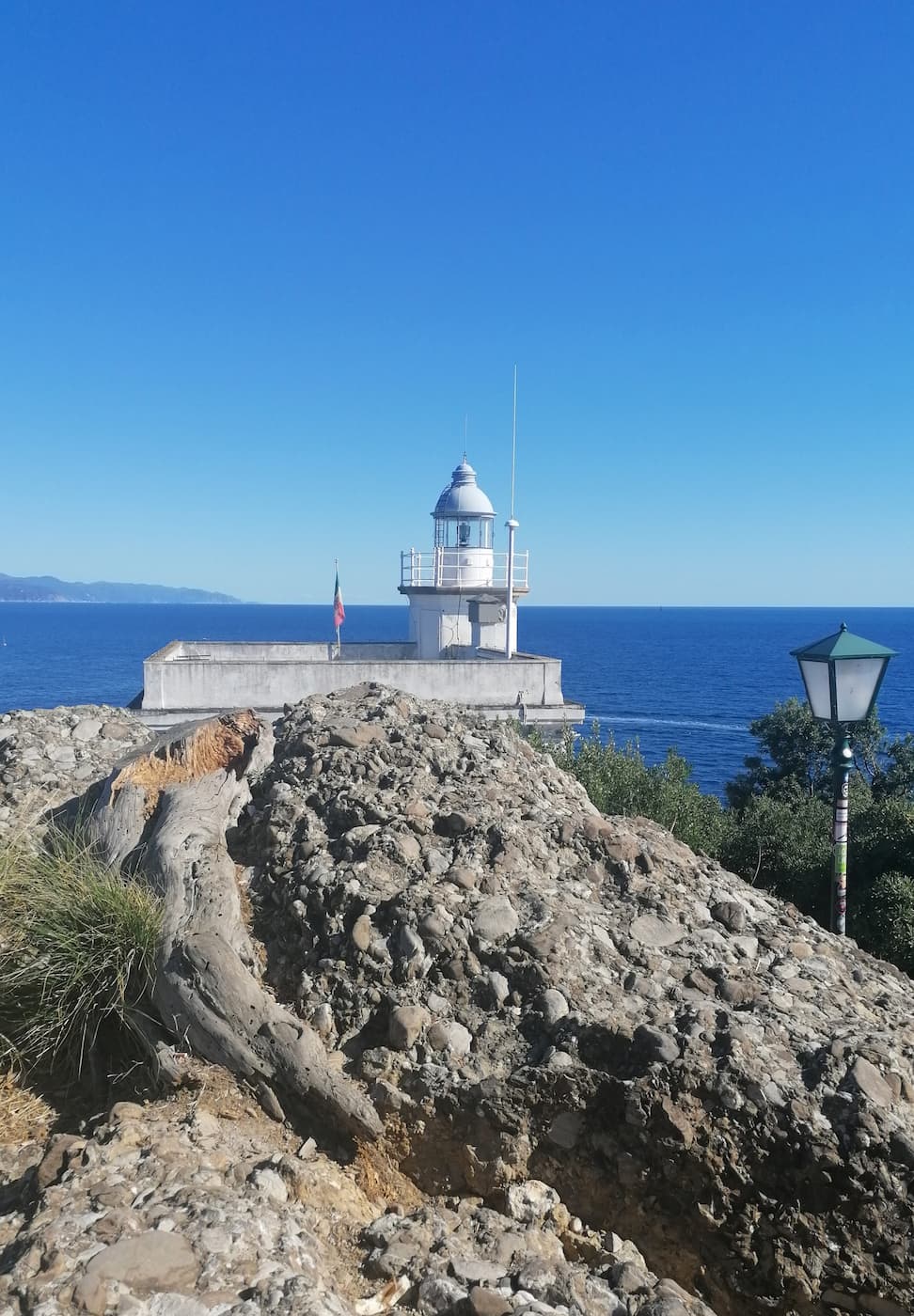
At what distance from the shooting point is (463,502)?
31.5 meters

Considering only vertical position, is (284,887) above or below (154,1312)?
above

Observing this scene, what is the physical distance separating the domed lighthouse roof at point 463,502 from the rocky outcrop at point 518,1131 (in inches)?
1020

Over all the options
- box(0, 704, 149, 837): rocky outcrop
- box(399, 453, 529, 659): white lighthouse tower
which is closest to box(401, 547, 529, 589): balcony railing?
box(399, 453, 529, 659): white lighthouse tower

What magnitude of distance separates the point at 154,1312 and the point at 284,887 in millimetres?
2912

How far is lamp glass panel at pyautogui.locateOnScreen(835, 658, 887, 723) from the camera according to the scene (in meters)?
7.24

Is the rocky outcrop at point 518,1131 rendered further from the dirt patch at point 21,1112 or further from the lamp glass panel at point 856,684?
the lamp glass panel at point 856,684

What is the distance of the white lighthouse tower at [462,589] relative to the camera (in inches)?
Answer: 1145

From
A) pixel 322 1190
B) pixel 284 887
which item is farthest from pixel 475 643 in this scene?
pixel 322 1190

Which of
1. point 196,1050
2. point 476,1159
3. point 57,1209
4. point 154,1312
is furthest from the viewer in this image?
point 196,1050

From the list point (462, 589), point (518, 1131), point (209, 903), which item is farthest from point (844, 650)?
point (462, 589)

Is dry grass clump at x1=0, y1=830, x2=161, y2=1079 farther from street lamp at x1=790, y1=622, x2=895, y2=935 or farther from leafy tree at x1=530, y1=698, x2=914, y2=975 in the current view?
leafy tree at x1=530, y1=698, x2=914, y2=975

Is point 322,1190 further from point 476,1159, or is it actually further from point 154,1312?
point 154,1312

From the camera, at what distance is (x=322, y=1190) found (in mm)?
4320

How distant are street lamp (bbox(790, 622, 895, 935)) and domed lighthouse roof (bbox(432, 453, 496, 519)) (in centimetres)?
2467
